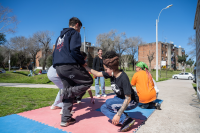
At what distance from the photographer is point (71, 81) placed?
2598mm

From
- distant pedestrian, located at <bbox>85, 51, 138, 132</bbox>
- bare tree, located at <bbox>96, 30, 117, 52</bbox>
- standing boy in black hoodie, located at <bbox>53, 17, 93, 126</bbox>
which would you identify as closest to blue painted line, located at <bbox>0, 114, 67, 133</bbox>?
standing boy in black hoodie, located at <bbox>53, 17, 93, 126</bbox>

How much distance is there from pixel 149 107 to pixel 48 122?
8.63 feet

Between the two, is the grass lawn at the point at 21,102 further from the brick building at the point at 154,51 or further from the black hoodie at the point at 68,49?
the brick building at the point at 154,51

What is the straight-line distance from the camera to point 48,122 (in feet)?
8.72

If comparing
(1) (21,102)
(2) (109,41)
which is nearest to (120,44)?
(2) (109,41)

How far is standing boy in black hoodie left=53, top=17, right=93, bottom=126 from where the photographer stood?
2.41 m

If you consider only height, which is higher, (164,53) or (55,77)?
(164,53)

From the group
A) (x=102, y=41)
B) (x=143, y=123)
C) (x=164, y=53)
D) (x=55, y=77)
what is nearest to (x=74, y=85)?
(x=55, y=77)

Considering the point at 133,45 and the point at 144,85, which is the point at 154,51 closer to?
the point at 133,45

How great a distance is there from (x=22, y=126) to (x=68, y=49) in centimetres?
165

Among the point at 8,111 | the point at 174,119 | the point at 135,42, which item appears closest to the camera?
the point at 174,119

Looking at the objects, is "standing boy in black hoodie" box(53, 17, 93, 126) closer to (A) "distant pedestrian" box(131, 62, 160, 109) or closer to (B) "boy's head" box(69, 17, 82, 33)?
(B) "boy's head" box(69, 17, 82, 33)

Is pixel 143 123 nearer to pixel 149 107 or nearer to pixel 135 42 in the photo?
pixel 149 107

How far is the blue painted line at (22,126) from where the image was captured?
2.26 metres
